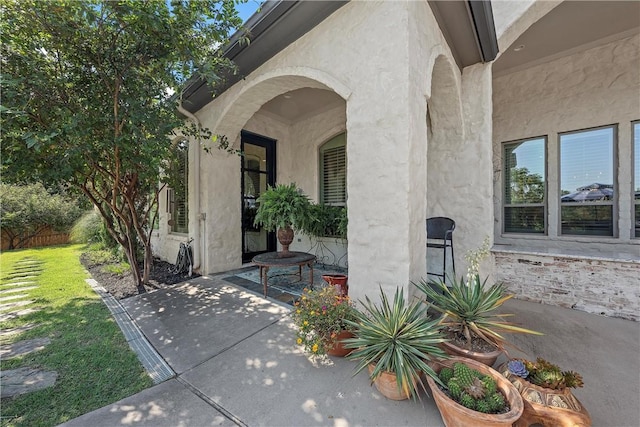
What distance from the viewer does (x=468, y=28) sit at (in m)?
3.11

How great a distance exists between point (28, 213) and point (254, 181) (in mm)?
11329

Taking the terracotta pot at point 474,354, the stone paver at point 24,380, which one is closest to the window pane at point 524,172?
the terracotta pot at point 474,354

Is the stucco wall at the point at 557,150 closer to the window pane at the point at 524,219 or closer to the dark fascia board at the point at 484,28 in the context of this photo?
the window pane at the point at 524,219

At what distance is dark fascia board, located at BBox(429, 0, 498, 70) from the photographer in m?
2.77

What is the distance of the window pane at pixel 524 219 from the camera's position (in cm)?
493

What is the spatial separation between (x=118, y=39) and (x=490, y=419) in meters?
5.08

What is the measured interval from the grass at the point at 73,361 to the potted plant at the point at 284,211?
85.0 inches

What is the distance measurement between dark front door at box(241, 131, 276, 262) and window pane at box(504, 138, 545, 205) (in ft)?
17.7

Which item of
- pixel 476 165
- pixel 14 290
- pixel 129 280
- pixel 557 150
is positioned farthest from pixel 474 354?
pixel 14 290

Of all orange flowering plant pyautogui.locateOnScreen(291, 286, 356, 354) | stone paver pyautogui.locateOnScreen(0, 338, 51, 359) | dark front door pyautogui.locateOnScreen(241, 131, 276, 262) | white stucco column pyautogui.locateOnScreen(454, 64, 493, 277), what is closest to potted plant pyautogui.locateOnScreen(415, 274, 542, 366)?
orange flowering plant pyautogui.locateOnScreen(291, 286, 356, 354)

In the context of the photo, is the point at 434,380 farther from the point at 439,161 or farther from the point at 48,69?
the point at 48,69

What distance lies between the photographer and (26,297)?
4113mm

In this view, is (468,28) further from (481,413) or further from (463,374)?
(481,413)

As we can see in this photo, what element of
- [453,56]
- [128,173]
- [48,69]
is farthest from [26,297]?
[453,56]
